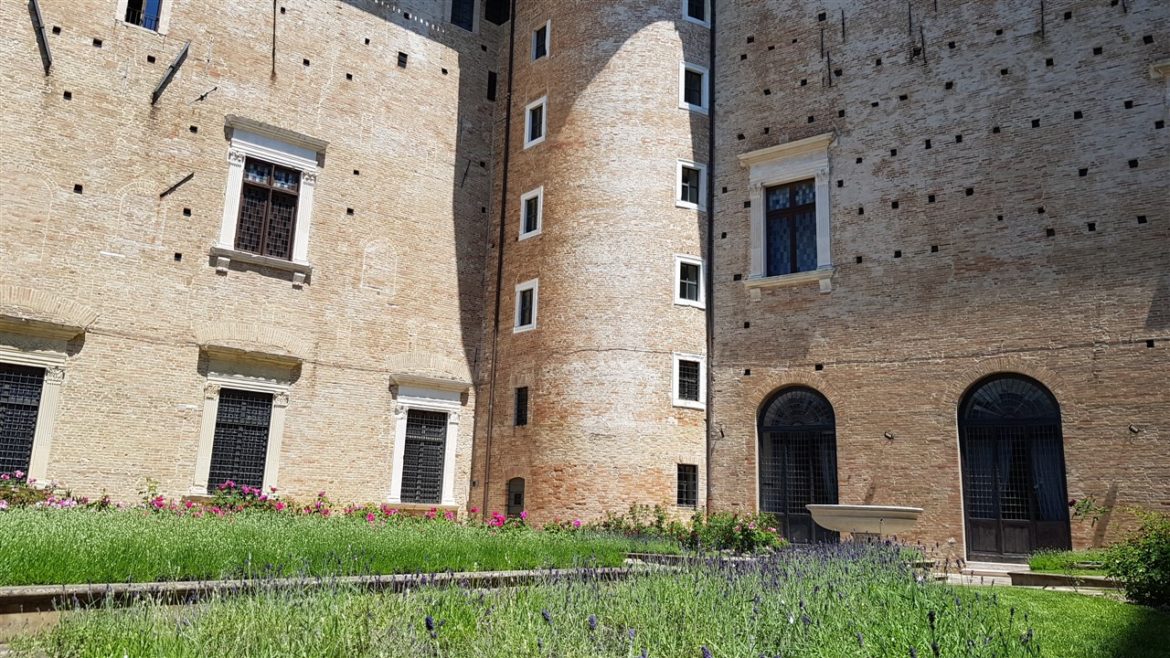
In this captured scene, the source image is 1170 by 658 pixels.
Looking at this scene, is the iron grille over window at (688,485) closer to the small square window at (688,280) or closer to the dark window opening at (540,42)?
the small square window at (688,280)

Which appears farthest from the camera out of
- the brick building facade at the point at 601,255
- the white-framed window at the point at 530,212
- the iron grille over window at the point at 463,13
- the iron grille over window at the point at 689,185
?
the iron grille over window at the point at 463,13

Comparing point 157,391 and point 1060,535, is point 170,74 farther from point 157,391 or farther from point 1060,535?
point 1060,535

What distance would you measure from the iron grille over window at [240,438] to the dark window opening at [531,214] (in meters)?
6.59

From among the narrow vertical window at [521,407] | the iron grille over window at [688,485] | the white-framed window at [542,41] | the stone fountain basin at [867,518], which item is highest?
the white-framed window at [542,41]

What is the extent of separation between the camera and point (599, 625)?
539 cm

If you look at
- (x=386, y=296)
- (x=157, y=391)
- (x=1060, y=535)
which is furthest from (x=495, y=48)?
(x=1060, y=535)

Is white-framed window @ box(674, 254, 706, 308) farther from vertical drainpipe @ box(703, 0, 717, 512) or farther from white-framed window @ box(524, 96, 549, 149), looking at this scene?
white-framed window @ box(524, 96, 549, 149)

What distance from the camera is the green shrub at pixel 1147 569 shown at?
9219 millimetres

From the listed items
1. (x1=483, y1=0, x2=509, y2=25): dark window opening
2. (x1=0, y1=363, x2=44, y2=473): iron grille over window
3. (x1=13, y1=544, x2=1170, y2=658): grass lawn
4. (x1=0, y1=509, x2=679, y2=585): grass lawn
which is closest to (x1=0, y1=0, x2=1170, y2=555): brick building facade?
(x1=0, y1=363, x2=44, y2=473): iron grille over window

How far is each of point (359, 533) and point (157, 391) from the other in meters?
6.70

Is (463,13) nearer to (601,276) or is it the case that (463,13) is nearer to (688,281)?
(601,276)

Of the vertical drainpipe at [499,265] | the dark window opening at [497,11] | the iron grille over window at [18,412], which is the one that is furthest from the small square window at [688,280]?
the iron grille over window at [18,412]

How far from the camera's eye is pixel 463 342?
777 inches

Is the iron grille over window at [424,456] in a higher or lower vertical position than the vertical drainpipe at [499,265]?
lower
